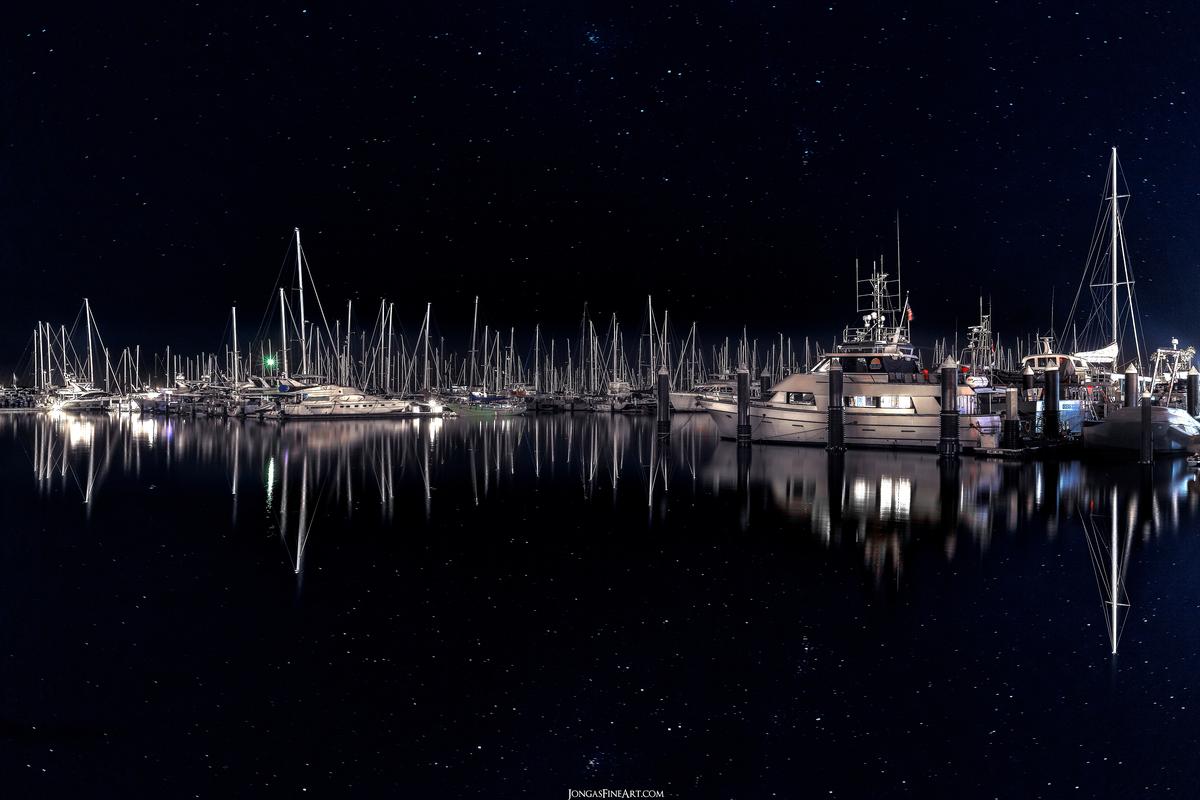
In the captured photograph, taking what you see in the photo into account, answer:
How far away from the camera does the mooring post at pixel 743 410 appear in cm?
3256

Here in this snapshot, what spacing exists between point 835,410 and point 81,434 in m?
35.6

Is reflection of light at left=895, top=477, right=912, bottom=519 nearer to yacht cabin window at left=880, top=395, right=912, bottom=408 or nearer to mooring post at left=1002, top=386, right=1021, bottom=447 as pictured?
mooring post at left=1002, top=386, right=1021, bottom=447

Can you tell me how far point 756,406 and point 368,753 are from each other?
3051 centimetres

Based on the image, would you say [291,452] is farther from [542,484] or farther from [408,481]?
[542,484]

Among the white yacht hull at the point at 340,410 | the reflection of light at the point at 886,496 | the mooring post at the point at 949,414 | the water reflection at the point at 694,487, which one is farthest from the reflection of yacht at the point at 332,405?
the reflection of light at the point at 886,496

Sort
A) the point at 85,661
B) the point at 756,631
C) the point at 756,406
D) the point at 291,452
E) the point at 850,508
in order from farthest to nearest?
the point at 756,406
the point at 291,452
the point at 850,508
the point at 756,631
the point at 85,661

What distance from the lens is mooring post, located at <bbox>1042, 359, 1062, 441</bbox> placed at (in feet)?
98.3

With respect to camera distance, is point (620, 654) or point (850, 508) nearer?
point (620, 654)

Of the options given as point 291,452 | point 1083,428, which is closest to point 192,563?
point 291,452

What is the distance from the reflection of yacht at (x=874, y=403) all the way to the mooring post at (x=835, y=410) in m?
0.70

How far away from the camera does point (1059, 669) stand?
7523 mm

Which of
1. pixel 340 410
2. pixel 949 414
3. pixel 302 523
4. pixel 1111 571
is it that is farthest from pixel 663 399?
pixel 340 410

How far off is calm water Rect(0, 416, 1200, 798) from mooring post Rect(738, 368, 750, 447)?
15673 millimetres

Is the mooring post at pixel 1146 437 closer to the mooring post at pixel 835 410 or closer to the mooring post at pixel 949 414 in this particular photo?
the mooring post at pixel 949 414
